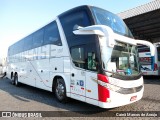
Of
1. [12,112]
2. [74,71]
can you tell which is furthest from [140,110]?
[12,112]

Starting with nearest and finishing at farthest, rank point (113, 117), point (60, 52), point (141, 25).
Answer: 1. point (113, 117)
2. point (60, 52)
3. point (141, 25)

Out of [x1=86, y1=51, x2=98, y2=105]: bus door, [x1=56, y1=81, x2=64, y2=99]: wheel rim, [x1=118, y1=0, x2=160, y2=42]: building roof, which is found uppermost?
[x1=118, y1=0, x2=160, y2=42]: building roof

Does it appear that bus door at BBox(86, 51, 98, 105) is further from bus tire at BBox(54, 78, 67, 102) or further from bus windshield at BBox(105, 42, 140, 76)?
bus tire at BBox(54, 78, 67, 102)

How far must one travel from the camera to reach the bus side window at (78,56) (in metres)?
6.22

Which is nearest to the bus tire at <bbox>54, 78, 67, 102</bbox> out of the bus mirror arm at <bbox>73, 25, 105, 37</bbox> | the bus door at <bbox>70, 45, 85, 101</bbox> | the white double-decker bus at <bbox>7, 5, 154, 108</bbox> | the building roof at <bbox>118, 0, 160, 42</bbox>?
the white double-decker bus at <bbox>7, 5, 154, 108</bbox>

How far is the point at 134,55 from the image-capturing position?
677 centimetres

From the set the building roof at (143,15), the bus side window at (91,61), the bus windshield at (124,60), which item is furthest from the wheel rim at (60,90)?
the building roof at (143,15)

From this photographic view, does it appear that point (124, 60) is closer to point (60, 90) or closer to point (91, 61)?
point (91, 61)

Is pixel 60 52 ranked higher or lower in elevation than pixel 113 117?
higher

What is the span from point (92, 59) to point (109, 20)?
1735 mm

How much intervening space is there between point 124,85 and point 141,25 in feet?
53.3

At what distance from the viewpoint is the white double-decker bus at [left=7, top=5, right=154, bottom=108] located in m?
5.54

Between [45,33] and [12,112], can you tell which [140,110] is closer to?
[12,112]

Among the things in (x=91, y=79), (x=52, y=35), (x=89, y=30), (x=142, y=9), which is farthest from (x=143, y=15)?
(x=91, y=79)
